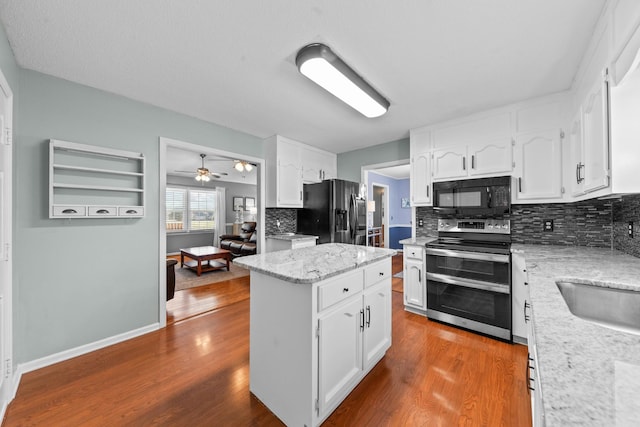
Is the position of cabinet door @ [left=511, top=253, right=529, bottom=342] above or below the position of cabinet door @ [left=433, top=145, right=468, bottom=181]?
below

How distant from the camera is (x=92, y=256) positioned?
7.61 ft

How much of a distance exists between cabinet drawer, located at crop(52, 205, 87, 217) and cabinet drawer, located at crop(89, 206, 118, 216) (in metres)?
0.05

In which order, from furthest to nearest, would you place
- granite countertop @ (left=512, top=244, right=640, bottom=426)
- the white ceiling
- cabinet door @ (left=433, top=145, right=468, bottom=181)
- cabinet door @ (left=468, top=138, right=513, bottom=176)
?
cabinet door @ (left=433, top=145, right=468, bottom=181)
cabinet door @ (left=468, top=138, right=513, bottom=176)
the white ceiling
granite countertop @ (left=512, top=244, right=640, bottom=426)

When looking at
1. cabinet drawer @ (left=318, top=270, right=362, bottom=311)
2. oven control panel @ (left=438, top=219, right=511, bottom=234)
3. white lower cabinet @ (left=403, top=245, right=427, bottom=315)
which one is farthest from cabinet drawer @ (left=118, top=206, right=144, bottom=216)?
oven control panel @ (left=438, top=219, right=511, bottom=234)

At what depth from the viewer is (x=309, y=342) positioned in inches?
53.2

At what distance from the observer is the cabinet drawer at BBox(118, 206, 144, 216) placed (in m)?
2.42

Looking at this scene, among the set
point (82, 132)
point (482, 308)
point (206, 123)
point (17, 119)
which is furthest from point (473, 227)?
point (17, 119)

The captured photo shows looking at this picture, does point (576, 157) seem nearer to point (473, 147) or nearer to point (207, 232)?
point (473, 147)

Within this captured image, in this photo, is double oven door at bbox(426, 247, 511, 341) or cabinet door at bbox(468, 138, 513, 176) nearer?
double oven door at bbox(426, 247, 511, 341)

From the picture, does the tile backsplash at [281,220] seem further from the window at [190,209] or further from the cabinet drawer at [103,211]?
the window at [190,209]

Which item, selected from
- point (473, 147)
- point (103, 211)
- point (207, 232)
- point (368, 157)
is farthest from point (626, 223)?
point (207, 232)

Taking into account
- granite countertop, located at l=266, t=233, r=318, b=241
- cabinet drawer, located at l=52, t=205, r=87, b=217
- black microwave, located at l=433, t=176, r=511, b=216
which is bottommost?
granite countertop, located at l=266, t=233, r=318, b=241

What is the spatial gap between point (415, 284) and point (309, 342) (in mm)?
2011

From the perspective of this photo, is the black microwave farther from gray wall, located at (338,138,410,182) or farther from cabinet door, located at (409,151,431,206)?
gray wall, located at (338,138,410,182)
